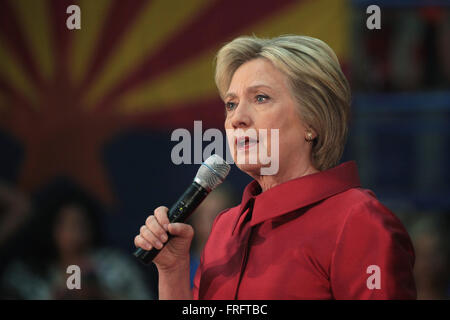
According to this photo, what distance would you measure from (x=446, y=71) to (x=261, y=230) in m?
2.54

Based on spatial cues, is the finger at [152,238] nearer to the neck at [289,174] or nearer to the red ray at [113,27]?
the neck at [289,174]

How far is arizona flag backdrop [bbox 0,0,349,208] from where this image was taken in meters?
3.75

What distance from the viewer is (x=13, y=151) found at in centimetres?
388

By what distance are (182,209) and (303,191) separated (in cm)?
26

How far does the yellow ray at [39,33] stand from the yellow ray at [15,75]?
4.0 inches

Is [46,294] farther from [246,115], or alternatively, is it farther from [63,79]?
[246,115]

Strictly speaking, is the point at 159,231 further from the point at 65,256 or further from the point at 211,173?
the point at 65,256

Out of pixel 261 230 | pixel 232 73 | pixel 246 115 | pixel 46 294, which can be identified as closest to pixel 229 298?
pixel 261 230

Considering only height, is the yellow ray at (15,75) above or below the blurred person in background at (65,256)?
above

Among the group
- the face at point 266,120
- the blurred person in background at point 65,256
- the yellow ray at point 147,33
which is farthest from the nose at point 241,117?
the yellow ray at point 147,33

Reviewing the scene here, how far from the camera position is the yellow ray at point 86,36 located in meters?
3.71

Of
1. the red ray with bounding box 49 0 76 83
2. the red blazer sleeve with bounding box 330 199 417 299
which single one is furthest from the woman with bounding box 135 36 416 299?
the red ray with bounding box 49 0 76 83

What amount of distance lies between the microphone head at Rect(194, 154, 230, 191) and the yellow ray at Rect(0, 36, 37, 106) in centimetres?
259

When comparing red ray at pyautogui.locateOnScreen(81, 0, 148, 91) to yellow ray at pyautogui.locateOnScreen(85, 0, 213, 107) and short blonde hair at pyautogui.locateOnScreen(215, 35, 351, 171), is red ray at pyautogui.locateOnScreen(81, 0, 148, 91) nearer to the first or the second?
yellow ray at pyautogui.locateOnScreen(85, 0, 213, 107)
